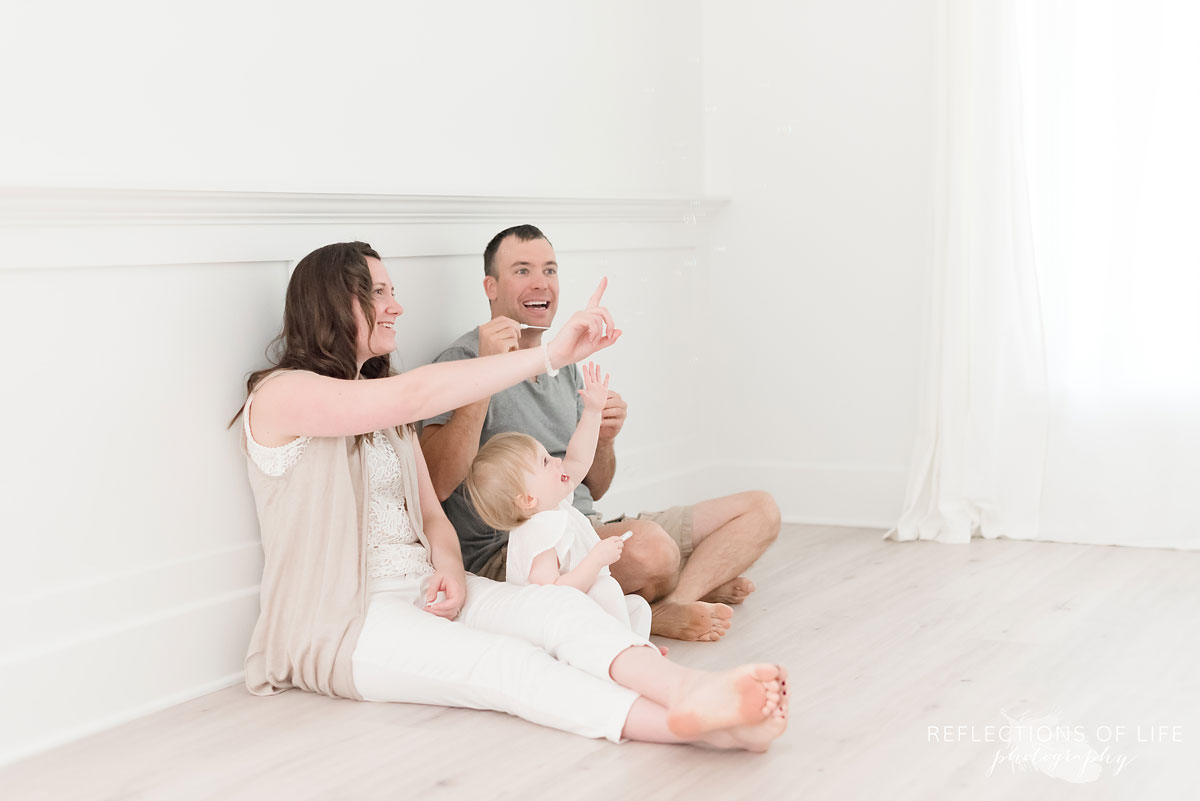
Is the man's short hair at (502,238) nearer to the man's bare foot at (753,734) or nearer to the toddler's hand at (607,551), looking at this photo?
the toddler's hand at (607,551)

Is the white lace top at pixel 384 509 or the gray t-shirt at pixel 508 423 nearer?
the white lace top at pixel 384 509

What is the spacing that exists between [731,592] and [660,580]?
10.2 inches

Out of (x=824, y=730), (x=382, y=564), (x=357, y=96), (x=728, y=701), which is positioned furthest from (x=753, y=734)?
(x=357, y=96)

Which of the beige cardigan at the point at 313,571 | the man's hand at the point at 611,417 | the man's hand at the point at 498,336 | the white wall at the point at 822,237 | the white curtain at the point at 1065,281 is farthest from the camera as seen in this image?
A: the white wall at the point at 822,237

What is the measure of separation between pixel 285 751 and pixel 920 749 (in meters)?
0.97

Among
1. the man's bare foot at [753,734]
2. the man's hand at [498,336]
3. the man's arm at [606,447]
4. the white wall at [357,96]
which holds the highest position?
the white wall at [357,96]

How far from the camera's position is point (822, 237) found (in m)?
3.50

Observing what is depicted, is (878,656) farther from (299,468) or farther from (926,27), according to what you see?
(926,27)

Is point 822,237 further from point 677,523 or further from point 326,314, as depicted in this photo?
point 326,314

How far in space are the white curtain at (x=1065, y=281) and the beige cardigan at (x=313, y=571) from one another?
172 centimetres

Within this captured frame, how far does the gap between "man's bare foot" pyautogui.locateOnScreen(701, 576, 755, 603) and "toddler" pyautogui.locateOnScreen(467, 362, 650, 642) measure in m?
0.41

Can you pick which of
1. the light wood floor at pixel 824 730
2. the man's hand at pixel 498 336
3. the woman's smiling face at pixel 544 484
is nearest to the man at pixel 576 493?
the man's hand at pixel 498 336

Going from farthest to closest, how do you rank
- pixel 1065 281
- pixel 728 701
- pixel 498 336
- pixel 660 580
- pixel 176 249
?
1. pixel 1065 281
2. pixel 660 580
3. pixel 498 336
4. pixel 176 249
5. pixel 728 701

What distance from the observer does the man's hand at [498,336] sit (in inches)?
92.8
